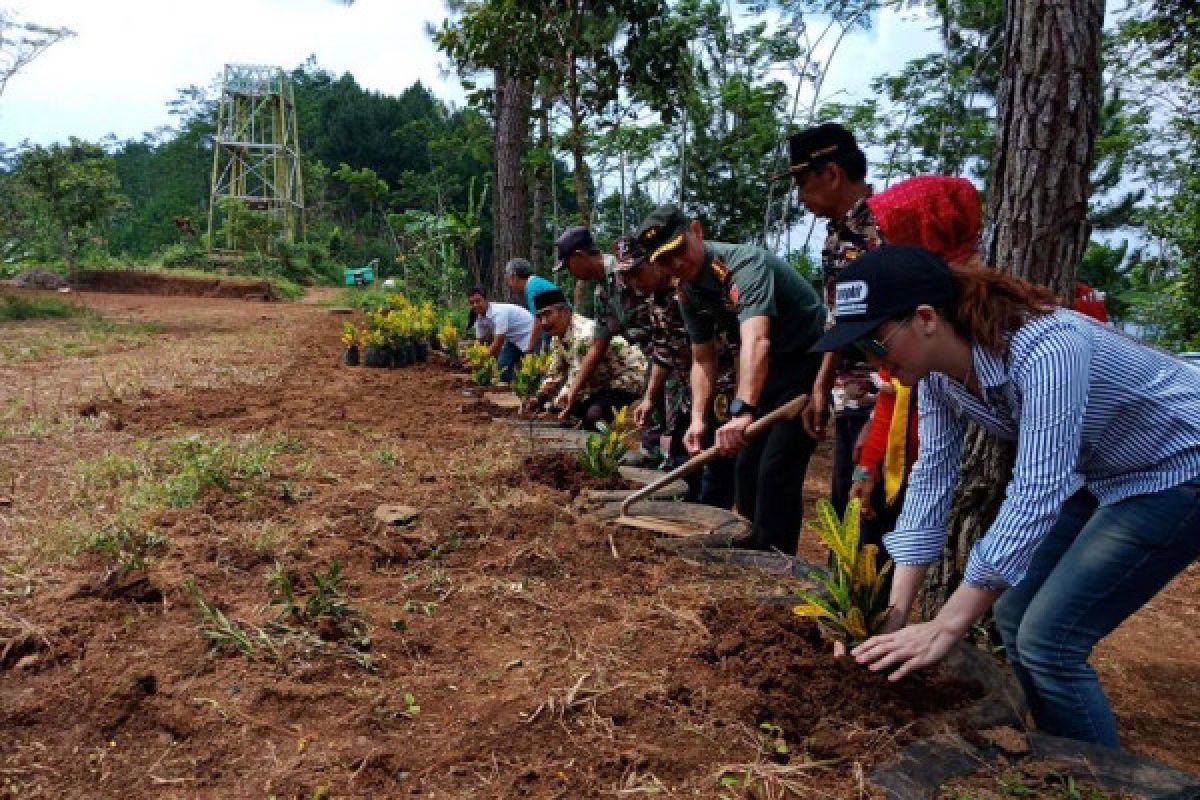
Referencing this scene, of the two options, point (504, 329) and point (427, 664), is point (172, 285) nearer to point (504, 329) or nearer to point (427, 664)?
point (504, 329)

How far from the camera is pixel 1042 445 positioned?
1523 mm

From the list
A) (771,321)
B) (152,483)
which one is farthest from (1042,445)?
(152,483)

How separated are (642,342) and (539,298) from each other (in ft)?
6.31

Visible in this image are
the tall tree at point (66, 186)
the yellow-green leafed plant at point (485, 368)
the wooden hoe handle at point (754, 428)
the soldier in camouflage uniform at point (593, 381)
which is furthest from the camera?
the tall tree at point (66, 186)

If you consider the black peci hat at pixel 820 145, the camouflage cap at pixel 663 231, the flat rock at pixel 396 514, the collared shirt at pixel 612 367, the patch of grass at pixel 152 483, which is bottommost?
the patch of grass at pixel 152 483

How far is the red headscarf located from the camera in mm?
2283

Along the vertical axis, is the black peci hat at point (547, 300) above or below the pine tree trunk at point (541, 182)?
below

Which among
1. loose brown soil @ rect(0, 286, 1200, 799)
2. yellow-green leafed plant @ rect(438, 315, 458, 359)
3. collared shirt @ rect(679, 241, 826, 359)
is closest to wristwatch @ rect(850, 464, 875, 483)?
loose brown soil @ rect(0, 286, 1200, 799)

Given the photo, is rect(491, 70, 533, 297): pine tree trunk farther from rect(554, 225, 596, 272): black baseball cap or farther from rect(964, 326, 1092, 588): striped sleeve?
rect(964, 326, 1092, 588): striped sleeve

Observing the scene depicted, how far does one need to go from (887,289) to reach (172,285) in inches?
864

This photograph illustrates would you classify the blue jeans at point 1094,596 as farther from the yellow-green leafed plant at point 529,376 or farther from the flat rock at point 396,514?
the yellow-green leafed plant at point 529,376

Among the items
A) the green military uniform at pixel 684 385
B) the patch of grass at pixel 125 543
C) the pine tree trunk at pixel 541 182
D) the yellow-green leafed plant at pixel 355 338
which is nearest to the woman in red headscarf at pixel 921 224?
the green military uniform at pixel 684 385

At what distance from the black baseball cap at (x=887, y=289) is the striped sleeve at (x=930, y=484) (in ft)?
1.32

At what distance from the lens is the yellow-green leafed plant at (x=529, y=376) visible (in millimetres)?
6160
